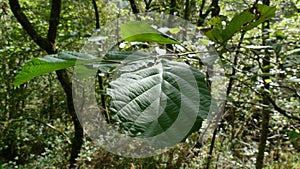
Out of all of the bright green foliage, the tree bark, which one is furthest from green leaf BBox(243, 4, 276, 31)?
the tree bark

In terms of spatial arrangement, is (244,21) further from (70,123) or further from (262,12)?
(70,123)

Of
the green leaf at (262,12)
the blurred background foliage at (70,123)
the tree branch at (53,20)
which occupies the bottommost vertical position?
the blurred background foliage at (70,123)

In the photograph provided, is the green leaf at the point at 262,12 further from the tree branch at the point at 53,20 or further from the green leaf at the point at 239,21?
the tree branch at the point at 53,20

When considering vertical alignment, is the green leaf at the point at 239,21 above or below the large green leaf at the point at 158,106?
above

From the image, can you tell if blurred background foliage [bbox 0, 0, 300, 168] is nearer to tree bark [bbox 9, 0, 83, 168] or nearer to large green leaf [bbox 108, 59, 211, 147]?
tree bark [bbox 9, 0, 83, 168]

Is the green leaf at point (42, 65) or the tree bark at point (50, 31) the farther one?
the tree bark at point (50, 31)

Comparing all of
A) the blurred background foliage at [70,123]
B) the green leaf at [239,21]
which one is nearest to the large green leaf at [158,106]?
the green leaf at [239,21]

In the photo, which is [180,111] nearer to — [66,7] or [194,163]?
[194,163]

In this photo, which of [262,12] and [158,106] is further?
[262,12]

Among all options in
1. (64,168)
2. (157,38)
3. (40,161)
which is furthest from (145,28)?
(40,161)

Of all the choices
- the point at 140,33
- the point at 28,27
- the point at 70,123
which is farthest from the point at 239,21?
the point at 70,123
